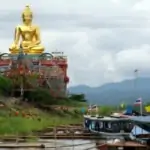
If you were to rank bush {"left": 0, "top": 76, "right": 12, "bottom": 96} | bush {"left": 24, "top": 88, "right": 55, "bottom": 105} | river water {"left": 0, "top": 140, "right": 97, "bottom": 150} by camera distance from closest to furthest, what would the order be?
river water {"left": 0, "top": 140, "right": 97, "bottom": 150} → bush {"left": 0, "top": 76, "right": 12, "bottom": 96} → bush {"left": 24, "top": 88, "right": 55, "bottom": 105}

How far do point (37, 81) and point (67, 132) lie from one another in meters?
17.6

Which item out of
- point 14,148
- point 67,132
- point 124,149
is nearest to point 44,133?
point 67,132

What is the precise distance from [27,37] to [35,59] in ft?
13.8

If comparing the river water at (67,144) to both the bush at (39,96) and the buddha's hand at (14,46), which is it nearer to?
the bush at (39,96)

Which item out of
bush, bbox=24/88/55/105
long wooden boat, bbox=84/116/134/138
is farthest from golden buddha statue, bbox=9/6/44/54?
long wooden boat, bbox=84/116/134/138

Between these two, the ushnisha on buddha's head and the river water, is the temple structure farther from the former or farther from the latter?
the river water

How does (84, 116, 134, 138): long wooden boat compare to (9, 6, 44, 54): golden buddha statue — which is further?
(9, 6, 44, 54): golden buddha statue

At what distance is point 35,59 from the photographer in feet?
216

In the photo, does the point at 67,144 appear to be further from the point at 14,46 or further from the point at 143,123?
the point at 14,46

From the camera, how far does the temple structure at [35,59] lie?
6222 cm

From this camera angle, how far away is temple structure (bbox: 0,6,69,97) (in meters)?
62.2

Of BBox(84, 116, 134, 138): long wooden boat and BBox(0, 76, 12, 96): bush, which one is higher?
BBox(0, 76, 12, 96): bush

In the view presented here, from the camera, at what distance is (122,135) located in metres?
41.6

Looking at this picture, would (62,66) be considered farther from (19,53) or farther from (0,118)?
(0,118)
